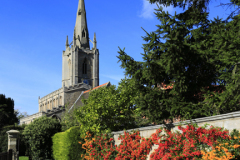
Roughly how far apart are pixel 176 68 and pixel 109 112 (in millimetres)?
6860

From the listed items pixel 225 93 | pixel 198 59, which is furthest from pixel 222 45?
pixel 225 93

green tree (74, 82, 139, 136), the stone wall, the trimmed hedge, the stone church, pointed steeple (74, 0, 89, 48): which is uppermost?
pointed steeple (74, 0, 89, 48)

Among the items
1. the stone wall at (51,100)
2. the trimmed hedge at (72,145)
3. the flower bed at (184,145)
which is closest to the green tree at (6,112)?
the stone wall at (51,100)

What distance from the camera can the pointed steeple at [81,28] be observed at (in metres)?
84.0

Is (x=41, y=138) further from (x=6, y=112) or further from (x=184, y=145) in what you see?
(x=6, y=112)

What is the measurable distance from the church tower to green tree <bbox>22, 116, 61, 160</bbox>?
2066 inches

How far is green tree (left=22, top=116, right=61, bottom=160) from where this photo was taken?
2389cm

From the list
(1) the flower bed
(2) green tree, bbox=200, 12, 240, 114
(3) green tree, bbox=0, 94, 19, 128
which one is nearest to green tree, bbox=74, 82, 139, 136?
(1) the flower bed

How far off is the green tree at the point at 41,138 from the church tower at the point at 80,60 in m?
52.5

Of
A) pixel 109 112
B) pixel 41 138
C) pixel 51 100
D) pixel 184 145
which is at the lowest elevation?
pixel 41 138

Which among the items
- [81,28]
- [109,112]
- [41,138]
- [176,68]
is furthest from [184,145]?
[81,28]

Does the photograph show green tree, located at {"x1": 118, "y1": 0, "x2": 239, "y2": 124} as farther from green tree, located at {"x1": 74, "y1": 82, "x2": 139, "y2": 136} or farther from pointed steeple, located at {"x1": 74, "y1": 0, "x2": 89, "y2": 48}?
pointed steeple, located at {"x1": 74, "y1": 0, "x2": 89, "y2": 48}

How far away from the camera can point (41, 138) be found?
23.9 metres

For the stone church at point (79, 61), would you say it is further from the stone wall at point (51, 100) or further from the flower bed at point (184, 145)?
the flower bed at point (184, 145)
